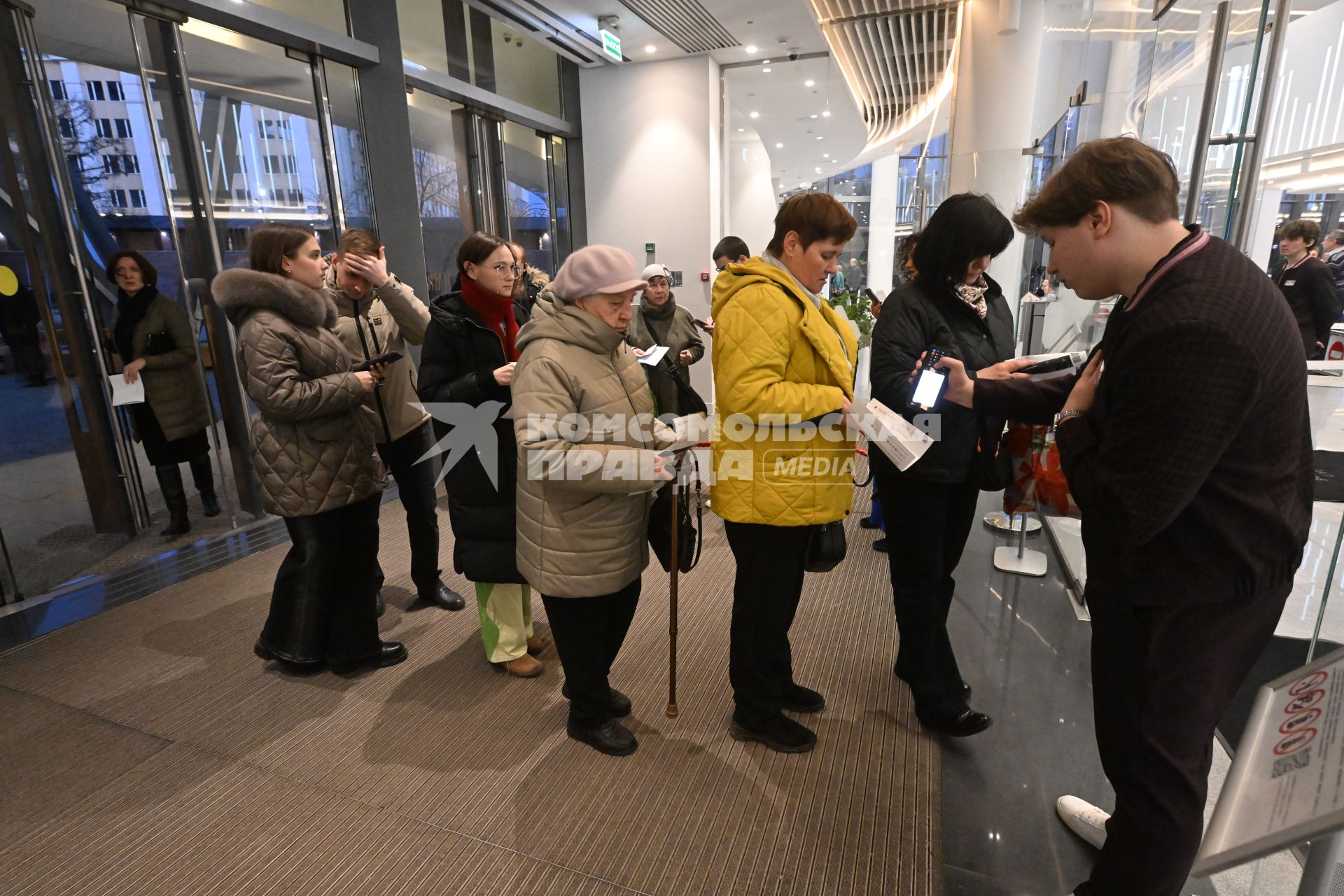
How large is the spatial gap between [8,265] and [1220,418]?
4.66m

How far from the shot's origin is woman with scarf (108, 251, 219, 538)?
369cm

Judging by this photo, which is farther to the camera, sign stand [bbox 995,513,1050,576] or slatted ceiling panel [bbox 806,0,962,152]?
slatted ceiling panel [bbox 806,0,962,152]

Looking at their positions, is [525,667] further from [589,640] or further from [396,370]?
[396,370]

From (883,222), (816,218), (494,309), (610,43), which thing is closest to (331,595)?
(494,309)

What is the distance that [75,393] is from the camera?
3.59 meters

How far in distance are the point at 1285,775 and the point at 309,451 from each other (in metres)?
2.55

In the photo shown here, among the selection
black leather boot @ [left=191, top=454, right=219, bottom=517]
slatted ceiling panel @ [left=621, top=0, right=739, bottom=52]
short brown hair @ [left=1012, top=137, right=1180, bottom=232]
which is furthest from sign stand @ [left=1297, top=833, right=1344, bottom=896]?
slatted ceiling panel @ [left=621, top=0, right=739, bottom=52]

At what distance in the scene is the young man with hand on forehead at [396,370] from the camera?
2.73 m

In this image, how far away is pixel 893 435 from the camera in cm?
166

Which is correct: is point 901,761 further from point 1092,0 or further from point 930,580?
point 1092,0

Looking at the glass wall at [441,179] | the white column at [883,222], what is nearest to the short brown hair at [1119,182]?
the glass wall at [441,179]

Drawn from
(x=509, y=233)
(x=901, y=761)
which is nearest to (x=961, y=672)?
(x=901, y=761)

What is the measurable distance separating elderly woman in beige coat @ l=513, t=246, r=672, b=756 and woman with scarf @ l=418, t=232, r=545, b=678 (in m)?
0.45

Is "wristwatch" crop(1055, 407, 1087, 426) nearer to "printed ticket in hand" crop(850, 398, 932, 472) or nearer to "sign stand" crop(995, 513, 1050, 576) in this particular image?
"printed ticket in hand" crop(850, 398, 932, 472)
